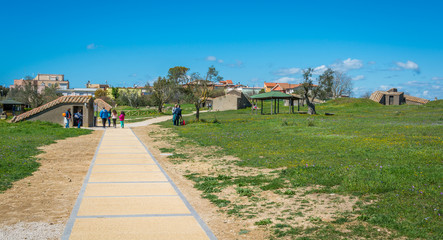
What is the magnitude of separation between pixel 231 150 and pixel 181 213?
28.9ft

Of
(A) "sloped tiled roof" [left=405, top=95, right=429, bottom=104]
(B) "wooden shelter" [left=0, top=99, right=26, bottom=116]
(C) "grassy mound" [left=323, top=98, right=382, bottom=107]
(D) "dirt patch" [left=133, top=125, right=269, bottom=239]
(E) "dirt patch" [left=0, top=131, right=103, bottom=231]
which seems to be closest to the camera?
(D) "dirt patch" [left=133, top=125, right=269, bottom=239]

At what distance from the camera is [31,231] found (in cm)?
606

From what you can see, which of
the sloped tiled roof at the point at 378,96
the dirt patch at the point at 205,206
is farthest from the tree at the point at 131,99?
the dirt patch at the point at 205,206

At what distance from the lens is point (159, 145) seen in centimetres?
1897

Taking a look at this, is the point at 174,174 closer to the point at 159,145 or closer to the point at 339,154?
the point at 339,154

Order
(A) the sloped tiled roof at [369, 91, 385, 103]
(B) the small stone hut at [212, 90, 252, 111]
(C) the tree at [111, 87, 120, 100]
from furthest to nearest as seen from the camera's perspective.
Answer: (C) the tree at [111, 87, 120, 100] < (A) the sloped tiled roof at [369, 91, 385, 103] < (B) the small stone hut at [212, 90, 252, 111]

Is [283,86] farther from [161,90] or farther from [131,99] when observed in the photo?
[161,90]

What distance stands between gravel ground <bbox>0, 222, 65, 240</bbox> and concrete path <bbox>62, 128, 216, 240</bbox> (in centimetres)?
17

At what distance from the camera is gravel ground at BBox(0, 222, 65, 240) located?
19.0 ft

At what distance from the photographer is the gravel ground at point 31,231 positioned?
5.79m

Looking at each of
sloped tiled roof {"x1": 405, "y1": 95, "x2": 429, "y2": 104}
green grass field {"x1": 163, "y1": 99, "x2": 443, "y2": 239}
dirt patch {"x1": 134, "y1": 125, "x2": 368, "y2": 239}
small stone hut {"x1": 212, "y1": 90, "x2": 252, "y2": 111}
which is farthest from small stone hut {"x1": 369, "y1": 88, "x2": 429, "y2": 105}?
dirt patch {"x1": 134, "y1": 125, "x2": 368, "y2": 239}

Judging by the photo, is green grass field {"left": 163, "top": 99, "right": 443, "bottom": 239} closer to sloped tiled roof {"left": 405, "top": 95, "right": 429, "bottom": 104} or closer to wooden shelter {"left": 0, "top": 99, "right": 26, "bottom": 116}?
wooden shelter {"left": 0, "top": 99, "right": 26, "bottom": 116}

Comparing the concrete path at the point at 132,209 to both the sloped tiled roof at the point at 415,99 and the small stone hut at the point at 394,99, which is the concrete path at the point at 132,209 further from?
the sloped tiled roof at the point at 415,99

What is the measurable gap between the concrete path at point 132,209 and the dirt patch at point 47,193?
0.27 m
